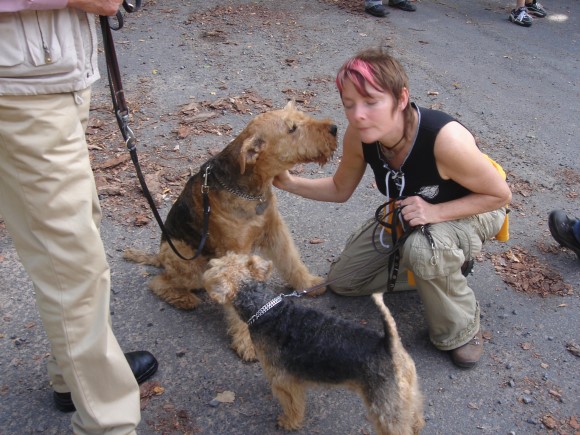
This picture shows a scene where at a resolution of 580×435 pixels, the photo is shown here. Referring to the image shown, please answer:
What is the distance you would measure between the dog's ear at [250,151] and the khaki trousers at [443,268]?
0.94 metres

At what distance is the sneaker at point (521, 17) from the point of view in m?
9.30

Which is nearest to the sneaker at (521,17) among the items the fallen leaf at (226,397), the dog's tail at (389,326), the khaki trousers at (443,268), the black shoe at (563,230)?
the black shoe at (563,230)

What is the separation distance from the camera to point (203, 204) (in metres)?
3.39

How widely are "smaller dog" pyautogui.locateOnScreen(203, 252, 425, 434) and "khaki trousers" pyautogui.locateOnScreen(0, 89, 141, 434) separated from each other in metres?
0.71

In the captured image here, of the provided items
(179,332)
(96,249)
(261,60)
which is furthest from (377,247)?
(261,60)

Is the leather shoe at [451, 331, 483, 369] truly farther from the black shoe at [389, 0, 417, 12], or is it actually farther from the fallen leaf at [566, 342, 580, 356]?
the black shoe at [389, 0, 417, 12]

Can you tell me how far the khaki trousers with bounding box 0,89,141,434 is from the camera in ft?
6.48

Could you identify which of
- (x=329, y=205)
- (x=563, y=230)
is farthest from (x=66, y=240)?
(x=563, y=230)

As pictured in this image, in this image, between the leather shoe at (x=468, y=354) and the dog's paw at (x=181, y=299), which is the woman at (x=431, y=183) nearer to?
the leather shoe at (x=468, y=354)

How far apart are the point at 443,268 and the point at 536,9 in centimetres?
898

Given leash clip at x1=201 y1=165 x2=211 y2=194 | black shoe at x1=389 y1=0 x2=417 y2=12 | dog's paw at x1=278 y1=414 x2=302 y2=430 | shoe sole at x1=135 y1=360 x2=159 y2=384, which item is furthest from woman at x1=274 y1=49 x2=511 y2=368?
black shoe at x1=389 y1=0 x2=417 y2=12

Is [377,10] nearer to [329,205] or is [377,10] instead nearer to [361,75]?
[329,205]

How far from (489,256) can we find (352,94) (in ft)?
6.75

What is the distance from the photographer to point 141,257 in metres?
3.97
